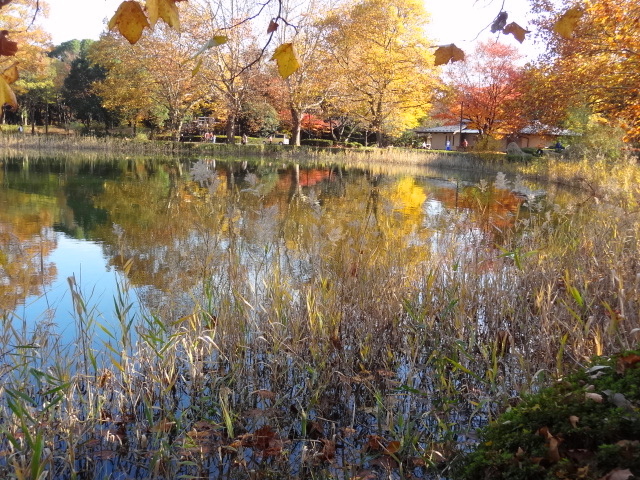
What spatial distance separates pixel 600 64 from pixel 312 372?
13.3 metres

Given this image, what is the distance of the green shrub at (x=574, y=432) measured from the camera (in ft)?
4.00

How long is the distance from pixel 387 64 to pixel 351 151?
206 inches

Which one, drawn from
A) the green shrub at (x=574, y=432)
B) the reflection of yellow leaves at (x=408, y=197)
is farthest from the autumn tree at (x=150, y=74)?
the green shrub at (x=574, y=432)

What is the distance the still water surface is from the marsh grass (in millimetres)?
274

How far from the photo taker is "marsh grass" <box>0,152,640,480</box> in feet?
7.81

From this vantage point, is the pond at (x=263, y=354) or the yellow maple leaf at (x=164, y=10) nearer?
the yellow maple leaf at (x=164, y=10)

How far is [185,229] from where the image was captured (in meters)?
7.90

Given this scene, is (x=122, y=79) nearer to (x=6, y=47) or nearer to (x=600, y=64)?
(x=600, y=64)

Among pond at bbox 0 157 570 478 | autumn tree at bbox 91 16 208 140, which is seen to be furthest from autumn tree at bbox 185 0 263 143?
pond at bbox 0 157 570 478

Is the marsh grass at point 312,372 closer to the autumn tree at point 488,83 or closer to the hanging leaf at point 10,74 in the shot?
the hanging leaf at point 10,74

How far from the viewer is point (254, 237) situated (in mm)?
5871

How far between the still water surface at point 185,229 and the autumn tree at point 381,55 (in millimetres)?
14507

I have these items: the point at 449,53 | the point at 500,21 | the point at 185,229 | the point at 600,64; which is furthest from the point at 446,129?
the point at 449,53

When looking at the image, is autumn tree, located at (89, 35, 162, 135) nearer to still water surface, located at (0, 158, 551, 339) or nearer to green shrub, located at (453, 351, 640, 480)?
still water surface, located at (0, 158, 551, 339)
